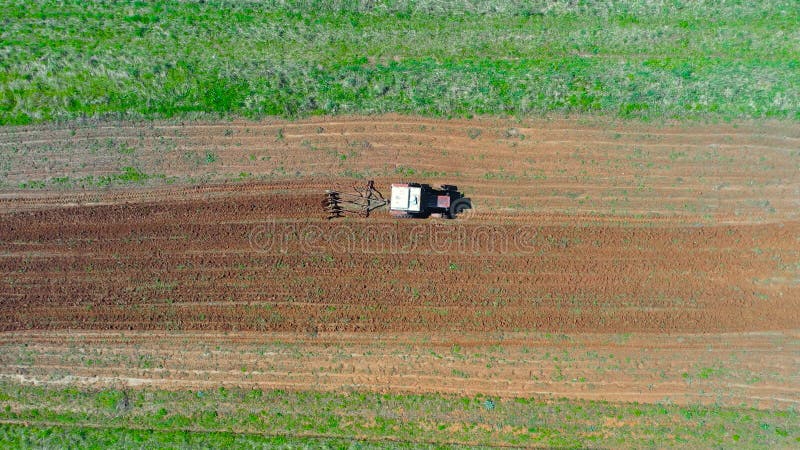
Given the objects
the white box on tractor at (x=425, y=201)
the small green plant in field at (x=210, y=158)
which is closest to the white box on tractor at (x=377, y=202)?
the white box on tractor at (x=425, y=201)

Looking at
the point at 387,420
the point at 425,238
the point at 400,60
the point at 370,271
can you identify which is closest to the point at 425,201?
the point at 425,238

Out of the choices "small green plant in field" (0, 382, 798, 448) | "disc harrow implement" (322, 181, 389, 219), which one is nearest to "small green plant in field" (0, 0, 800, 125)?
"disc harrow implement" (322, 181, 389, 219)

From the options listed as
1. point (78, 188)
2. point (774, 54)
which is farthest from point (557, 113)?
point (78, 188)

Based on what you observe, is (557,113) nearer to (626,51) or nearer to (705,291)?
(626,51)

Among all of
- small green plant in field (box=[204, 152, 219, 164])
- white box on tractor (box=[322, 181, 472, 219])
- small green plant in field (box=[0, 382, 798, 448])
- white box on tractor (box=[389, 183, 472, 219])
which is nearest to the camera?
small green plant in field (box=[0, 382, 798, 448])

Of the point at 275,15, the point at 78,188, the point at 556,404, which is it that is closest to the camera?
the point at 556,404

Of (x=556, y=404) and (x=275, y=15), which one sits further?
(x=275, y=15)

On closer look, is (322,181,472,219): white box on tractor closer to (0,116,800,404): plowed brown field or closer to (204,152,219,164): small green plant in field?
(0,116,800,404): plowed brown field

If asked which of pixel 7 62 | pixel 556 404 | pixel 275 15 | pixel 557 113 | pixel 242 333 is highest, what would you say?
pixel 275 15

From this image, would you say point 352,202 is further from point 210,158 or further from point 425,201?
point 210,158
